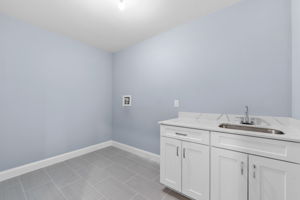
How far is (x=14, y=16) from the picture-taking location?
1.88 m

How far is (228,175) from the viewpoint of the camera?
1146 millimetres

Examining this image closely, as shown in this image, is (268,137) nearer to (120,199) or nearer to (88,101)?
(120,199)

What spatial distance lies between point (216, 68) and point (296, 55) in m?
0.75

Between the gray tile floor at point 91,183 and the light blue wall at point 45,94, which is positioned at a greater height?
the light blue wall at point 45,94

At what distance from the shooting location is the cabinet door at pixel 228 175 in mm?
1078

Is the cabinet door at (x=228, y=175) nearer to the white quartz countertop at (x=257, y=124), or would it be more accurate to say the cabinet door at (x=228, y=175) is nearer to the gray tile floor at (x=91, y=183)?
the white quartz countertop at (x=257, y=124)

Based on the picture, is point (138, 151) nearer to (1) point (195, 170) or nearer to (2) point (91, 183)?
(2) point (91, 183)

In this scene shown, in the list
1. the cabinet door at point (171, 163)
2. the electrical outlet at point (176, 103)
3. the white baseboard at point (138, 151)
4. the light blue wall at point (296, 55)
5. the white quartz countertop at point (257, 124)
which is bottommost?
the white baseboard at point (138, 151)

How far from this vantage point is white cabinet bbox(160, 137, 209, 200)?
50.6 inches

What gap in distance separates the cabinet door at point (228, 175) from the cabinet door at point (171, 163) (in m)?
0.38

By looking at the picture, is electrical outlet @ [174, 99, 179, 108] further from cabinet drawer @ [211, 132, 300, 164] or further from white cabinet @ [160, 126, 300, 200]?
cabinet drawer @ [211, 132, 300, 164]

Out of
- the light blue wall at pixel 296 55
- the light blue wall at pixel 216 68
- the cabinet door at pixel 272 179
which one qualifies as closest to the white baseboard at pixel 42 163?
the light blue wall at pixel 216 68

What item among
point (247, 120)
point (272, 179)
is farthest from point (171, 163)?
point (247, 120)

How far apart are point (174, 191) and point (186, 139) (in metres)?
0.77
